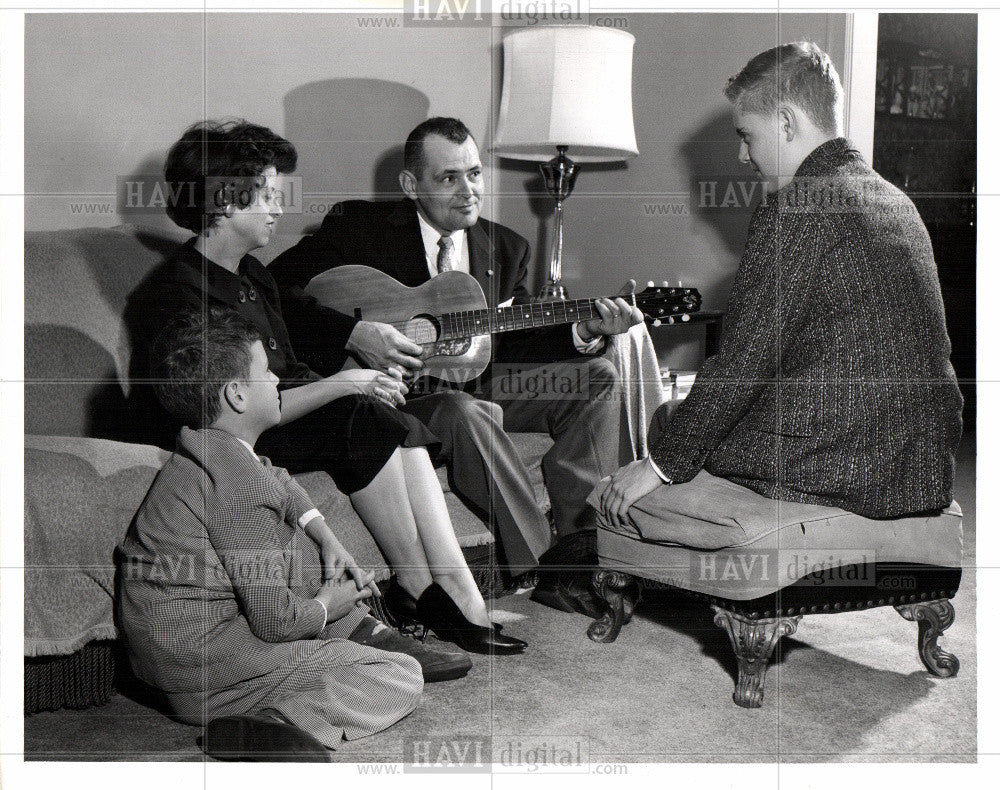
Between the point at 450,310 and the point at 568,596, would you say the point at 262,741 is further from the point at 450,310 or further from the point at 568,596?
the point at 450,310

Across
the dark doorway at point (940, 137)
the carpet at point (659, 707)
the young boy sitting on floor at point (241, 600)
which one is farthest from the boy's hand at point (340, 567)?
the dark doorway at point (940, 137)

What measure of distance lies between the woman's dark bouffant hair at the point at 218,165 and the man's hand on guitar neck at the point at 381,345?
366 millimetres

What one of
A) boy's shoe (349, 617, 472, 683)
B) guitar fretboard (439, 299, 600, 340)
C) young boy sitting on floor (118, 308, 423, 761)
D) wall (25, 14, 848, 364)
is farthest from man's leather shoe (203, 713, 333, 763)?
wall (25, 14, 848, 364)

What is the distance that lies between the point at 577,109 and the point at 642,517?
905mm

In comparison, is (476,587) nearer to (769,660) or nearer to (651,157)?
(769,660)

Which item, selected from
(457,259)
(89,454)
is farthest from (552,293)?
(89,454)

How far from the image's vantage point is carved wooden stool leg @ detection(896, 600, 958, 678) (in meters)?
1.90

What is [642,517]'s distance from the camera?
1.88 metres

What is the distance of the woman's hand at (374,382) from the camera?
1.95 m

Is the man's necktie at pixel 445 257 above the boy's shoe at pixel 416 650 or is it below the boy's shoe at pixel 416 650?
above

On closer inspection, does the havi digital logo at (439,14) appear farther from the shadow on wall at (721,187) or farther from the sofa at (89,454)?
the sofa at (89,454)

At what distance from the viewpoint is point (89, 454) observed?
6.02 feet

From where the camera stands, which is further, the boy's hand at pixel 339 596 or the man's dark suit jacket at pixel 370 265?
the man's dark suit jacket at pixel 370 265

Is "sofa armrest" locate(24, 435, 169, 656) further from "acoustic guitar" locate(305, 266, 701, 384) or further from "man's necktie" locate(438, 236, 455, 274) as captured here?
"man's necktie" locate(438, 236, 455, 274)
